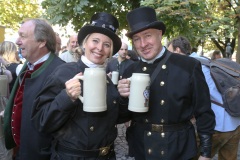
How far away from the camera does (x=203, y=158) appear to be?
2.23 meters

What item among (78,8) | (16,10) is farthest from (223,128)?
(16,10)

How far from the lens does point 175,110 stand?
2.15m

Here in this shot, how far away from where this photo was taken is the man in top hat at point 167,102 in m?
2.15

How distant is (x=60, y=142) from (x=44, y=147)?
39 centimetres

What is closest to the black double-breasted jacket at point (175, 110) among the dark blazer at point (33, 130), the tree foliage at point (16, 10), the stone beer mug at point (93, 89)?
the stone beer mug at point (93, 89)

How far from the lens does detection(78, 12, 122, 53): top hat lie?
1954 millimetres

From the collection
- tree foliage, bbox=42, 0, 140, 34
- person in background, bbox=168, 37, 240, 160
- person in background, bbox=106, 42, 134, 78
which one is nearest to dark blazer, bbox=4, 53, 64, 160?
person in background, bbox=168, 37, 240, 160

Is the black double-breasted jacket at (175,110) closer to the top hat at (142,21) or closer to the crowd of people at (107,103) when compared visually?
the crowd of people at (107,103)

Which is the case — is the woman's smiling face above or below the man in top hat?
above

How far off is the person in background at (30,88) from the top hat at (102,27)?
0.56 metres

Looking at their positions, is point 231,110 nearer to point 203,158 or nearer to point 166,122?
point 203,158

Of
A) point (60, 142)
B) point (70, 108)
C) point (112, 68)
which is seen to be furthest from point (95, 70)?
point (112, 68)

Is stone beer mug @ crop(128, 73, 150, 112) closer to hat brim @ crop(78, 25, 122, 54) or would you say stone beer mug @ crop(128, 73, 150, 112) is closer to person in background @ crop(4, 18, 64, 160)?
hat brim @ crop(78, 25, 122, 54)

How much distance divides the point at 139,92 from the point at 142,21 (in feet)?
2.20
